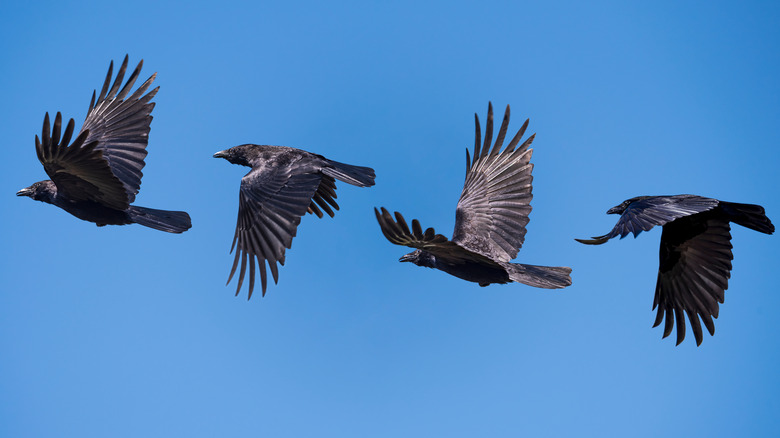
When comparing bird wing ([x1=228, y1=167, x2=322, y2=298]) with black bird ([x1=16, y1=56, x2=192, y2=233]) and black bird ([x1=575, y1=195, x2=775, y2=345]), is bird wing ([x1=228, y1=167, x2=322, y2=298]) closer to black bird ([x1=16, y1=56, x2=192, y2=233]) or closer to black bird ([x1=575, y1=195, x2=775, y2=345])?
black bird ([x1=16, y1=56, x2=192, y2=233])

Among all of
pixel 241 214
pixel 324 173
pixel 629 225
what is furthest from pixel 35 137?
pixel 629 225

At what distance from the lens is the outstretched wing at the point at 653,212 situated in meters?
8.02

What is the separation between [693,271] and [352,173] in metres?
4.03


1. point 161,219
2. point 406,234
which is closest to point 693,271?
point 406,234

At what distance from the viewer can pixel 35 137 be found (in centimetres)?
911

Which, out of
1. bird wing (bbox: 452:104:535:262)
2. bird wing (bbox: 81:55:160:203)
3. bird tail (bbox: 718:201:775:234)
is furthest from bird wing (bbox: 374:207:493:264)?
bird wing (bbox: 81:55:160:203)

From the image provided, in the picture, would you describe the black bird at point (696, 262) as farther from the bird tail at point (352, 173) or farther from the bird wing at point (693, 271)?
the bird tail at point (352, 173)

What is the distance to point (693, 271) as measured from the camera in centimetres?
987

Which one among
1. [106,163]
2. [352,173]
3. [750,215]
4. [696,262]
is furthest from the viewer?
[352,173]

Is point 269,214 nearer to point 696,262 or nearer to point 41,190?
point 41,190

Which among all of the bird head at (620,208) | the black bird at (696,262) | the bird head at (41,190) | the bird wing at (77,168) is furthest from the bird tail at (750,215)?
the bird head at (41,190)

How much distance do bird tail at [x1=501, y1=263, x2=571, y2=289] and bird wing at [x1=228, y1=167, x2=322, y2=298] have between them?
2273 mm

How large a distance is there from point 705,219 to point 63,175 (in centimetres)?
703

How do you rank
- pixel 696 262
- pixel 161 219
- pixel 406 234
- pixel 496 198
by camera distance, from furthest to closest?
pixel 496 198, pixel 161 219, pixel 696 262, pixel 406 234
